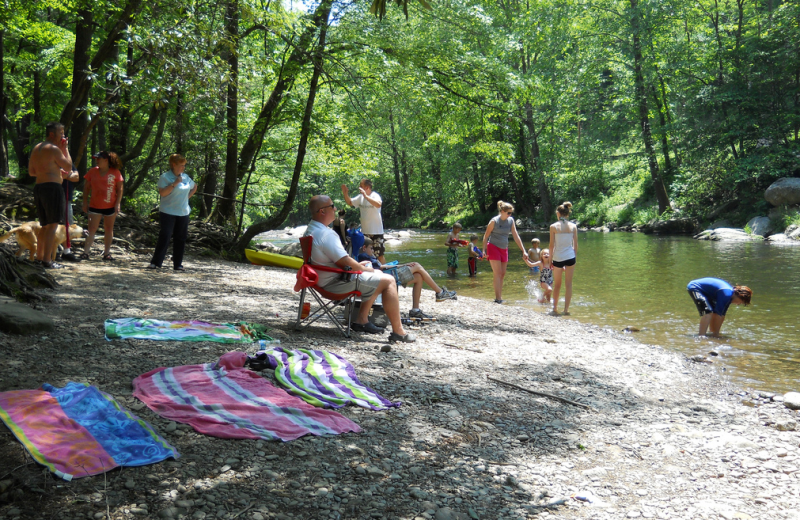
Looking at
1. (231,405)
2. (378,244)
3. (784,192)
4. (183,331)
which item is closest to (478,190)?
(784,192)

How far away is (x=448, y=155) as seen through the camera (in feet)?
131

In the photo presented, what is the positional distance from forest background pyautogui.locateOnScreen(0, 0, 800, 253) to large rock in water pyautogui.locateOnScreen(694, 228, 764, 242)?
225cm

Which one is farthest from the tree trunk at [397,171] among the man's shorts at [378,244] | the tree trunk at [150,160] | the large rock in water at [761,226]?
the man's shorts at [378,244]

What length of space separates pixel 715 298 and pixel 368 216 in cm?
559

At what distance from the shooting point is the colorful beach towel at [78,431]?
2949 mm

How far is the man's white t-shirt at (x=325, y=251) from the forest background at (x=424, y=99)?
2.50 metres

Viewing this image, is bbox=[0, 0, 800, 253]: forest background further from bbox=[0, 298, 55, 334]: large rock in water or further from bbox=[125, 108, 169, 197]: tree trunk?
bbox=[0, 298, 55, 334]: large rock in water

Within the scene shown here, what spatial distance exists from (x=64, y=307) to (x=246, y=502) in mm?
4606

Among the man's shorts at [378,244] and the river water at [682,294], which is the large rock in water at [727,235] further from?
the man's shorts at [378,244]

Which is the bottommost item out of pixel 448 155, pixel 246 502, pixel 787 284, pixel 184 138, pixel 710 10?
pixel 246 502

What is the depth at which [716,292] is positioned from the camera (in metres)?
8.15

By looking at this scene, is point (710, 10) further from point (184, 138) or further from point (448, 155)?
point (184, 138)

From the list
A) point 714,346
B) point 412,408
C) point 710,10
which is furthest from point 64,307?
point 710,10

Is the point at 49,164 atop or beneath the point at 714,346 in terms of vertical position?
atop
